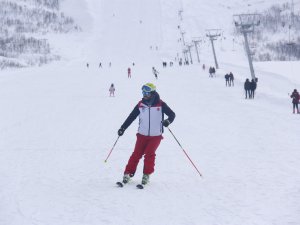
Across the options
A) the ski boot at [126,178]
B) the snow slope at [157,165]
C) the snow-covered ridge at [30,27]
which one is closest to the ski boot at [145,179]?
the snow slope at [157,165]

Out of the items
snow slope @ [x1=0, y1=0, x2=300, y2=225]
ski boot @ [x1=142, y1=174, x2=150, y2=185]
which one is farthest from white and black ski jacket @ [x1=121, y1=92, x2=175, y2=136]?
snow slope @ [x1=0, y1=0, x2=300, y2=225]

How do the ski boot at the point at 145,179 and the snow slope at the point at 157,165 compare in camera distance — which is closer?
the snow slope at the point at 157,165

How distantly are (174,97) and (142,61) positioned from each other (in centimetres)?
5556

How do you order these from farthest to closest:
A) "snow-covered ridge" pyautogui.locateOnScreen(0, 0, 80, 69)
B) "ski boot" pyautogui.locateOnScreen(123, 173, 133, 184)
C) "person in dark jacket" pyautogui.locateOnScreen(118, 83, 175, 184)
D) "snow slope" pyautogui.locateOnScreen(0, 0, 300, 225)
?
"snow-covered ridge" pyautogui.locateOnScreen(0, 0, 80, 69) → "ski boot" pyautogui.locateOnScreen(123, 173, 133, 184) → "person in dark jacket" pyautogui.locateOnScreen(118, 83, 175, 184) → "snow slope" pyautogui.locateOnScreen(0, 0, 300, 225)

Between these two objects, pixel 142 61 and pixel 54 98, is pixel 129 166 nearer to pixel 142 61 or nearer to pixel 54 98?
pixel 54 98

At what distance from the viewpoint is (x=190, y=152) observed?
1034 centimetres

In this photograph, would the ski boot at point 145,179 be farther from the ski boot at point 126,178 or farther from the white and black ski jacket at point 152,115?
the white and black ski jacket at point 152,115

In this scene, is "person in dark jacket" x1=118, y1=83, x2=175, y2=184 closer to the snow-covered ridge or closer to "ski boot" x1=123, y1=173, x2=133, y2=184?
"ski boot" x1=123, y1=173, x2=133, y2=184

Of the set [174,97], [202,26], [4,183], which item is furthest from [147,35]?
[4,183]

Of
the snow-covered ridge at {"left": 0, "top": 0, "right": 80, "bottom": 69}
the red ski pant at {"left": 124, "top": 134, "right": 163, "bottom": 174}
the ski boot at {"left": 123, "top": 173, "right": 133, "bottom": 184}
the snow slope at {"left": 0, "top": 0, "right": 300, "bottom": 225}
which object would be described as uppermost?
the snow-covered ridge at {"left": 0, "top": 0, "right": 80, "bottom": 69}

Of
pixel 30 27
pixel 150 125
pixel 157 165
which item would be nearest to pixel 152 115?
pixel 150 125

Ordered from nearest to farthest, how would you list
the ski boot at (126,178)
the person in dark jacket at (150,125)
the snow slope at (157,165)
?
the snow slope at (157,165)
the person in dark jacket at (150,125)
the ski boot at (126,178)

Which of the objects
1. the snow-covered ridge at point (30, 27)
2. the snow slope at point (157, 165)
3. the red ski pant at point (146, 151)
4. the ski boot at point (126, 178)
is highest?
the snow-covered ridge at point (30, 27)

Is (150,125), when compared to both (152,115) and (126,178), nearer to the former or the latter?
(152,115)
